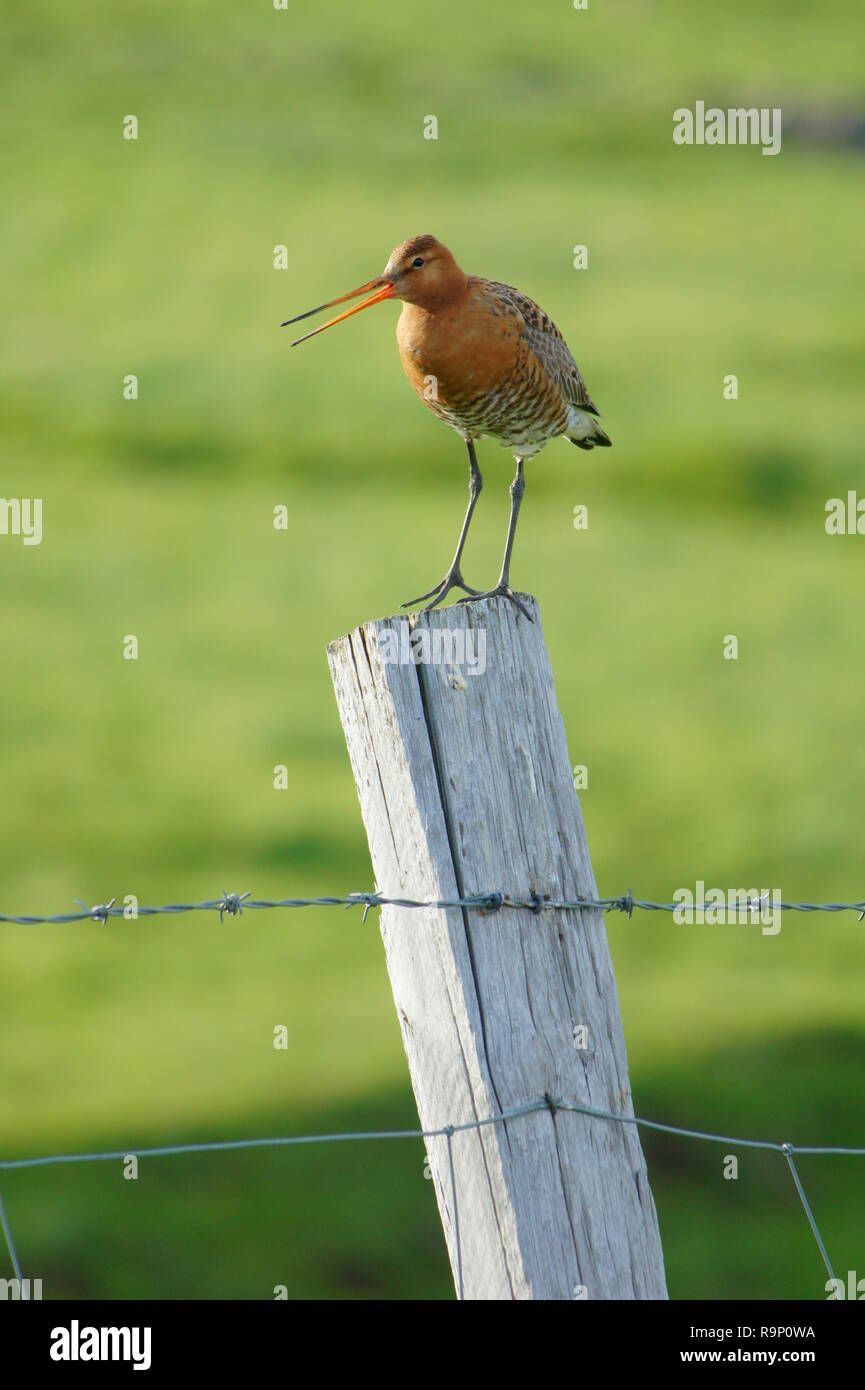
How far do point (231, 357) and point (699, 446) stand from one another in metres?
8.02

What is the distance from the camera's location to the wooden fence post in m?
2.83

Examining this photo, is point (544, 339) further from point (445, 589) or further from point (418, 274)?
point (445, 589)

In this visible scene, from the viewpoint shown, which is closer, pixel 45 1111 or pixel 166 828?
pixel 45 1111

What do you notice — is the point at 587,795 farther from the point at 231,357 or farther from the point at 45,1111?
the point at 231,357

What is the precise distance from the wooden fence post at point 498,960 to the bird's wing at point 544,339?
241 centimetres

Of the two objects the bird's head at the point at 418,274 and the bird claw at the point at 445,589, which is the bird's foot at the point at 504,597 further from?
the bird's head at the point at 418,274

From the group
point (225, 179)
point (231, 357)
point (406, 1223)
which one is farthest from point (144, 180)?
point (406, 1223)

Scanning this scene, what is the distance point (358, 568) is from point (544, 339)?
1655cm

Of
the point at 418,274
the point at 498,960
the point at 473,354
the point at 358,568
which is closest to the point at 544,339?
the point at 473,354

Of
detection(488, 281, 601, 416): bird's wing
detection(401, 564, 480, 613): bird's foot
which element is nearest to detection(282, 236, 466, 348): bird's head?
detection(488, 281, 601, 416): bird's wing

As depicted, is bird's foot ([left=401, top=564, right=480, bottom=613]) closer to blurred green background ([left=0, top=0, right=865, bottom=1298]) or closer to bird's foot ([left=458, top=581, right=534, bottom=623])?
bird's foot ([left=458, top=581, right=534, bottom=623])

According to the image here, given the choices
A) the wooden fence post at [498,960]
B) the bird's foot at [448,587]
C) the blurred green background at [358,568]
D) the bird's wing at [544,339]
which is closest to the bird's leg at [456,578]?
the bird's foot at [448,587]
